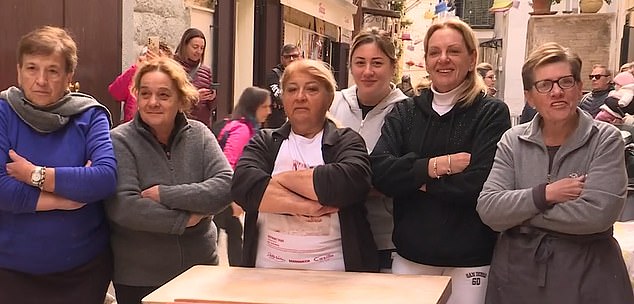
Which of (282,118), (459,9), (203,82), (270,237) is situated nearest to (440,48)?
(270,237)

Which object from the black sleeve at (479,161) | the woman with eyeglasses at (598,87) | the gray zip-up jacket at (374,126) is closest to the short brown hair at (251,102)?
the gray zip-up jacket at (374,126)

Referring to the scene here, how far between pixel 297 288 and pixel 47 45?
4.42 feet

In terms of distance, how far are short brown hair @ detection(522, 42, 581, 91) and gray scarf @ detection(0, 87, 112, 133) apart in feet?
5.64

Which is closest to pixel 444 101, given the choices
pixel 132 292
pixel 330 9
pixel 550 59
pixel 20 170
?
pixel 550 59

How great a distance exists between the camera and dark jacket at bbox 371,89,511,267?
8.96 ft

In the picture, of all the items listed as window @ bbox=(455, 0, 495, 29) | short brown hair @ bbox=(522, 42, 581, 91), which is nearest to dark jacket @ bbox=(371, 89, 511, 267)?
short brown hair @ bbox=(522, 42, 581, 91)

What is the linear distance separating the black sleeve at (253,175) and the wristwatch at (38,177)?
2.29 feet

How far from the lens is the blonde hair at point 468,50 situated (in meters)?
2.84

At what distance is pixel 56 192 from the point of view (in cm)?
271

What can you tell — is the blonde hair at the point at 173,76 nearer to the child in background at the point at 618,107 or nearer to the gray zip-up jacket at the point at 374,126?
the gray zip-up jacket at the point at 374,126

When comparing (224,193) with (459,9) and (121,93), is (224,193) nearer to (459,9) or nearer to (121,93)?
(121,93)

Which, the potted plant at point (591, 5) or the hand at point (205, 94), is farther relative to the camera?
the potted plant at point (591, 5)

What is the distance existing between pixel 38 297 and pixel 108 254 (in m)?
0.33

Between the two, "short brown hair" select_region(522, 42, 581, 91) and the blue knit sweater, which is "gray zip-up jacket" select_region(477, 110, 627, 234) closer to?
"short brown hair" select_region(522, 42, 581, 91)
